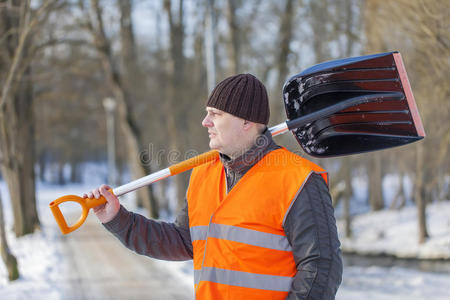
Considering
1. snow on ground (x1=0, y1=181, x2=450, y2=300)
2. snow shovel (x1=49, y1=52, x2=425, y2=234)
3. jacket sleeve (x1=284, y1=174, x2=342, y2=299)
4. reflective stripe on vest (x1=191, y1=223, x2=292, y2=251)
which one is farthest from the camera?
snow on ground (x1=0, y1=181, x2=450, y2=300)

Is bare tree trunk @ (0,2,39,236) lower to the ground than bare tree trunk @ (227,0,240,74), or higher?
lower

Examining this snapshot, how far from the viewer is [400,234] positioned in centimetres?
1812

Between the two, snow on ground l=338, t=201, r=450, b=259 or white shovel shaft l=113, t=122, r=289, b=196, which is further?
snow on ground l=338, t=201, r=450, b=259

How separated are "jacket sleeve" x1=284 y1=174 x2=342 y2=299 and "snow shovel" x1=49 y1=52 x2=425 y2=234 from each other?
65 centimetres

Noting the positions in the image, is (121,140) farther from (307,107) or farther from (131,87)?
(307,107)

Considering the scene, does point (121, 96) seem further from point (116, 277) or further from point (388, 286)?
point (388, 286)

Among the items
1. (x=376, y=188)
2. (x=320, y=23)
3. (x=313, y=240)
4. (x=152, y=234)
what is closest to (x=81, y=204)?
(x=152, y=234)

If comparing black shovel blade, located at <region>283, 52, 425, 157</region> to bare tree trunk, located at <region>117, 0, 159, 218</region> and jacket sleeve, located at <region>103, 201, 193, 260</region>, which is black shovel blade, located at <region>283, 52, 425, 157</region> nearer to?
jacket sleeve, located at <region>103, 201, 193, 260</region>

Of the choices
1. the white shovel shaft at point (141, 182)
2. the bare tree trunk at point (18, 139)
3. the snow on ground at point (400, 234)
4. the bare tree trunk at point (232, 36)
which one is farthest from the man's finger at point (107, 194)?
the snow on ground at point (400, 234)

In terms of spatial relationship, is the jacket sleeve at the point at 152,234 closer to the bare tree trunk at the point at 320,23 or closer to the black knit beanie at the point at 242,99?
the black knit beanie at the point at 242,99

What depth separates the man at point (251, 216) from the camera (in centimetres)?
163

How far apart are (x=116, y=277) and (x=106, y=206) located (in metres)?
5.34

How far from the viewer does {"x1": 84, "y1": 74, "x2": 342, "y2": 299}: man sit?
1629 millimetres

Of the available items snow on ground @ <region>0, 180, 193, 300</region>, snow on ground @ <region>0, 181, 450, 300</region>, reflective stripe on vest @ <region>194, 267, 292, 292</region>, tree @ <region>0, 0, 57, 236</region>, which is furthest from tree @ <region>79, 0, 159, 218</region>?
reflective stripe on vest @ <region>194, 267, 292, 292</region>
